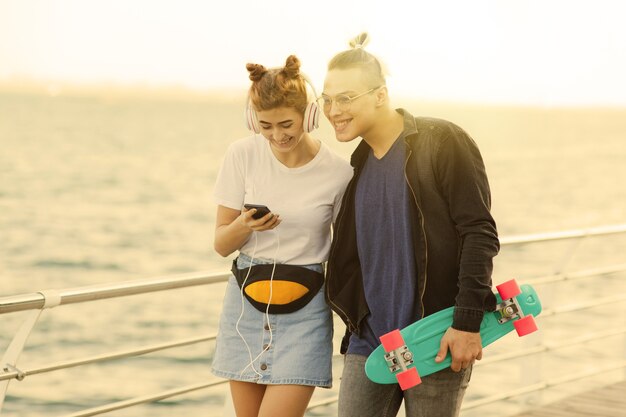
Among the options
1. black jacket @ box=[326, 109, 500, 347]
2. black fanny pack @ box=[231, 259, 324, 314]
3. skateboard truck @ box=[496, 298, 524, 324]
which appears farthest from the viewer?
black fanny pack @ box=[231, 259, 324, 314]

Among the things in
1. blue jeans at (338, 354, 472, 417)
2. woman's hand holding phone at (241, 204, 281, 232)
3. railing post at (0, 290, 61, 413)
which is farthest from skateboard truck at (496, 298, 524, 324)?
railing post at (0, 290, 61, 413)

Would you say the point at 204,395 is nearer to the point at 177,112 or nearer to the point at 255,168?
the point at 255,168

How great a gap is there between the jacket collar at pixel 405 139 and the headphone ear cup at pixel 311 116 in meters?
0.13

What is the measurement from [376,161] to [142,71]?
1978 inches

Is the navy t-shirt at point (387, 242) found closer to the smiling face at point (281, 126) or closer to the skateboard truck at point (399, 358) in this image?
the skateboard truck at point (399, 358)

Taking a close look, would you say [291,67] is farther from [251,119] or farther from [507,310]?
[507,310]

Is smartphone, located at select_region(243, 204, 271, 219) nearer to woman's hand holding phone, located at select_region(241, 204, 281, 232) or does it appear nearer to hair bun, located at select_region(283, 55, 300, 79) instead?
woman's hand holding phone, located at select_region(241, 204, 281, 232)

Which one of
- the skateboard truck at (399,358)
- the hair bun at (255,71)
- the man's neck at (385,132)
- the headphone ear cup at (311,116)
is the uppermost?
the hair bun at (255,71)

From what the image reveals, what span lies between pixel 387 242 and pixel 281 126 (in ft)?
1.24

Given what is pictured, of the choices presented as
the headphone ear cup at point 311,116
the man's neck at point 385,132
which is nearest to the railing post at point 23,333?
the headphone ear cup at point 311,116

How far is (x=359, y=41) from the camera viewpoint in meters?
2.50

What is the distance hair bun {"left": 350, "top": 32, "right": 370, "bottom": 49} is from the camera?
2.49m

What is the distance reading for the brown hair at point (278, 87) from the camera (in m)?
2.44

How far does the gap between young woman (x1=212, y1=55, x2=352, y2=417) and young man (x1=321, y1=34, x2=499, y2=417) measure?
0.08 meters
